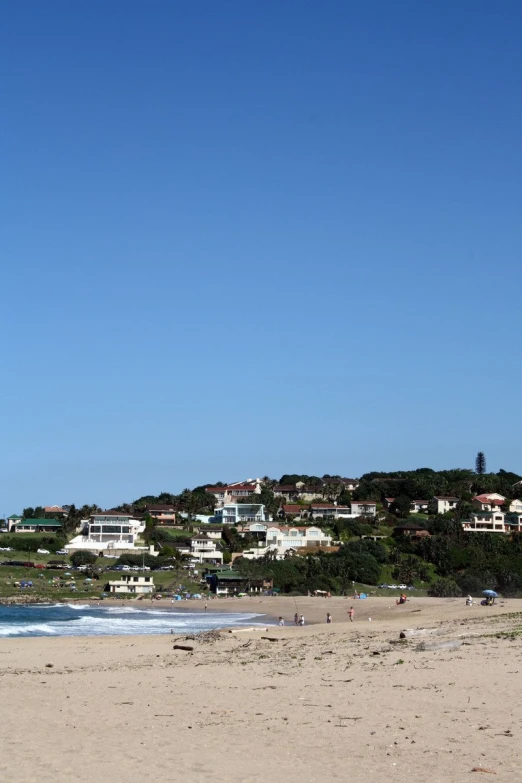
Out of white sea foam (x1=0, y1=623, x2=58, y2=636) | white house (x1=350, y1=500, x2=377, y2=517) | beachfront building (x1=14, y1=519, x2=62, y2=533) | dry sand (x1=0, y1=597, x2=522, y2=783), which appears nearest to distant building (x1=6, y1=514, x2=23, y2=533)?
beachfront building (x1=14, y1=519, x2=62, y2=533)

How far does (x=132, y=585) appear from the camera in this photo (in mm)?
90375

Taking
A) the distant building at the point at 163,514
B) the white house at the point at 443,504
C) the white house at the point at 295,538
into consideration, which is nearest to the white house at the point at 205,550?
the white house at the point at 295,538

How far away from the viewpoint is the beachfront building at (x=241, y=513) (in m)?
140

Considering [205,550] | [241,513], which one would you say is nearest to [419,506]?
[241,513]

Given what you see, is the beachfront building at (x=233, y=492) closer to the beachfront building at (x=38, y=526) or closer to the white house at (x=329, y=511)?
the white house at (x=329, y=511)

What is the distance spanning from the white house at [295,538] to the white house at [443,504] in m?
26.5

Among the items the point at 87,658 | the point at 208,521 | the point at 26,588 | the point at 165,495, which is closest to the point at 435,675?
the point at 87,658

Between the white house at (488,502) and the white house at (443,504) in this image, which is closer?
the white house at (488,502)

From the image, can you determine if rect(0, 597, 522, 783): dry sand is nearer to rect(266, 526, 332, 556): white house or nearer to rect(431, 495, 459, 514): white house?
rect(266, 526, 332, 556): white house

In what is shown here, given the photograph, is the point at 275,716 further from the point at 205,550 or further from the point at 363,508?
the point at 363,508

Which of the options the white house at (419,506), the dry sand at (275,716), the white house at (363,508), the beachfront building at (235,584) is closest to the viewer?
the dry sand at (275,716)

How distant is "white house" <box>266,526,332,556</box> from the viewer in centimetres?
11688

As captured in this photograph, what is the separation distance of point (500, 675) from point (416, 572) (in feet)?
259

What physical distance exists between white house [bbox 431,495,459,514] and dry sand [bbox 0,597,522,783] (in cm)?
11225
